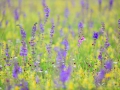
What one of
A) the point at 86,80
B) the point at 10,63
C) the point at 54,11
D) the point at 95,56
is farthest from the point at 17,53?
the point at 54,11

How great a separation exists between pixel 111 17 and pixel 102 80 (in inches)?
234

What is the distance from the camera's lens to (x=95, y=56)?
520 centimetres

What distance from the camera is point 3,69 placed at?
455 centimetres

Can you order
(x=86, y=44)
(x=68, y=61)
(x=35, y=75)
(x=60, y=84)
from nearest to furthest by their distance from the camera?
1. (x=60, y=84)
2. (x=35, y=75)
3. (x=68, y=61)
4. (x=86, y=44)

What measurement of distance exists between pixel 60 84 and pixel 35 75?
874 millimetres

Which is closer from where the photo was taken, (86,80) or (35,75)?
(86,80)

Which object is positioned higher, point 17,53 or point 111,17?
point 111,17

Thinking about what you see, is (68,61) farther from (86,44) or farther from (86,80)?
(86,44)

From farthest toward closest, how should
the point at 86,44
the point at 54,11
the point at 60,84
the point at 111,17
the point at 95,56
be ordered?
the point at 54,11
the point at 111,17
the point at 86,44
the point at 95,56
the point at 60,84

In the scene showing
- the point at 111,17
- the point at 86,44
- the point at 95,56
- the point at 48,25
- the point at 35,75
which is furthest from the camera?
the point at 111,17

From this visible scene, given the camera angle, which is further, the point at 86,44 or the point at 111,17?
the point at 111,17

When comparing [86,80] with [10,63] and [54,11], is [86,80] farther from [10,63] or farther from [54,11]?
[54,11]

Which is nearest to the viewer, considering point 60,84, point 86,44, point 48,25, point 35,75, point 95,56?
point 60,84

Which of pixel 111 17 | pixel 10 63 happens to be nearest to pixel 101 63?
pixel 10 63
